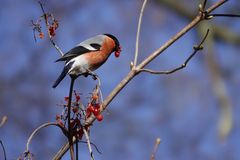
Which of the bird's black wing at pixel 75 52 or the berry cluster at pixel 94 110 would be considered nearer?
the berry cluster at pixel 94 110

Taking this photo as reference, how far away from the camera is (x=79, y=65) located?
138cm

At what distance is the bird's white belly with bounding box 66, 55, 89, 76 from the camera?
132 centimetres

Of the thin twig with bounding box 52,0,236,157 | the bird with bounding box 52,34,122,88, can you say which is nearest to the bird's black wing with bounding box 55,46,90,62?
the bird with bounding box 52,34,122,88

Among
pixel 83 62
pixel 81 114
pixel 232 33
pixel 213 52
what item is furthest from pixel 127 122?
pixel 81 114

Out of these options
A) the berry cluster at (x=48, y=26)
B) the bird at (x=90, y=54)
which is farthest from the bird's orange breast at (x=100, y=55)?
the berry cluster at (x=48, y=26)

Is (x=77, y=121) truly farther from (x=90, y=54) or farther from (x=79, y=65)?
(x=90, y=54)

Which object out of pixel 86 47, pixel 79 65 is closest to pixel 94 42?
pixel 86 47

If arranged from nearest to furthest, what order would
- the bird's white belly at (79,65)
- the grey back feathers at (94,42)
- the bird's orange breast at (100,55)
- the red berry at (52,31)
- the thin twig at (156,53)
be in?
the thin twig at (156,53), the red berry at (52,31), the bird's white belly at (79,65), the bird's orange breast at (100,55), the grey back feathers at (94,42)

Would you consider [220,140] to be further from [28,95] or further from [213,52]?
[28,95]

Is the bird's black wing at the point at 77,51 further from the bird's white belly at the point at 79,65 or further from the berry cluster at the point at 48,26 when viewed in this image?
the berry cluster at the point at 48,26

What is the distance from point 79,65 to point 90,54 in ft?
0.46

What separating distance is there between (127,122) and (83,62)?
526 cm

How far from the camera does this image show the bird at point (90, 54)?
1.37 m

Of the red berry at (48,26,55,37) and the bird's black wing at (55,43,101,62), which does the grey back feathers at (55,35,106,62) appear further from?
the red berry at (48,26,55,37)
